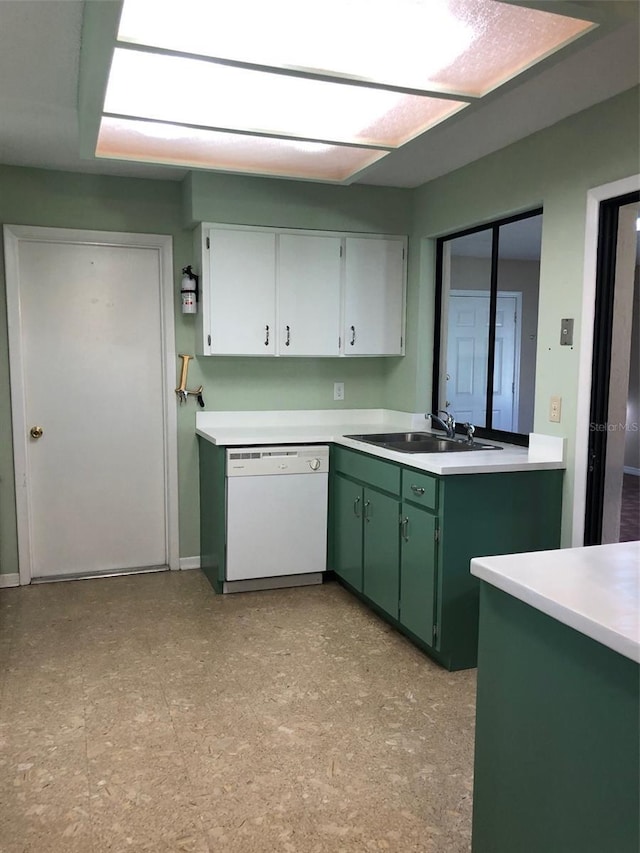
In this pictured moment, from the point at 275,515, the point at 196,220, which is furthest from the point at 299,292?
the point at 275,515

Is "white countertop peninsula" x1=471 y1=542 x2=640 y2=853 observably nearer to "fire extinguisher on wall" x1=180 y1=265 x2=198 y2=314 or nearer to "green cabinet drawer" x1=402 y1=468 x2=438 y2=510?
"green cabinet drawer" x1=402 y1=468 x2=438 y2=510

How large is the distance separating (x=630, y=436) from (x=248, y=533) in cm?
202

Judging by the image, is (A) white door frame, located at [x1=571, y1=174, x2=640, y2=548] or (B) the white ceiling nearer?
(B) the white ceiling

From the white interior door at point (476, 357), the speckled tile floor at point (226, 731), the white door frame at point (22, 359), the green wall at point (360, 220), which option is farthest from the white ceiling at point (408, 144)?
the white interior door at point (476, 357)

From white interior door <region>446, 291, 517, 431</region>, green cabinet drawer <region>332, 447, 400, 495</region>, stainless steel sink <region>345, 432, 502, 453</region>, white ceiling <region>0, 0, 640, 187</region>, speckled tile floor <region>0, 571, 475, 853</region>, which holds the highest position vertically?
white ceiling <region>0, 0, 640, 187</region>

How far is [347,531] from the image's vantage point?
12.6ft

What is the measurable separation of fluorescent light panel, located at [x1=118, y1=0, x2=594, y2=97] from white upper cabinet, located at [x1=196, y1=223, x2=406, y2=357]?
186cm

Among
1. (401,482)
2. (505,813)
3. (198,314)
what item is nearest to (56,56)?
(198,314)

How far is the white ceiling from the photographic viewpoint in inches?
87.0

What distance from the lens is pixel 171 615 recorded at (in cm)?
361

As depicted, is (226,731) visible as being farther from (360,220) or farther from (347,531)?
(360,220)

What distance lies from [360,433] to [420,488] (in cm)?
106

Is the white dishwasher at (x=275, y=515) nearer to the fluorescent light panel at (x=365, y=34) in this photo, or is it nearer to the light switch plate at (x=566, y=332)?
the light switch plate at (x=566, y=332)

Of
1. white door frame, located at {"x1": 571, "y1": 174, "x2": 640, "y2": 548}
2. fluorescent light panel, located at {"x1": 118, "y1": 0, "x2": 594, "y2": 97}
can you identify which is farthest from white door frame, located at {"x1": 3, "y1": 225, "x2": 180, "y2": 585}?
white door frame, located at {"x1": 571, "y1": 174, "x2": 640, "y2": 548}
